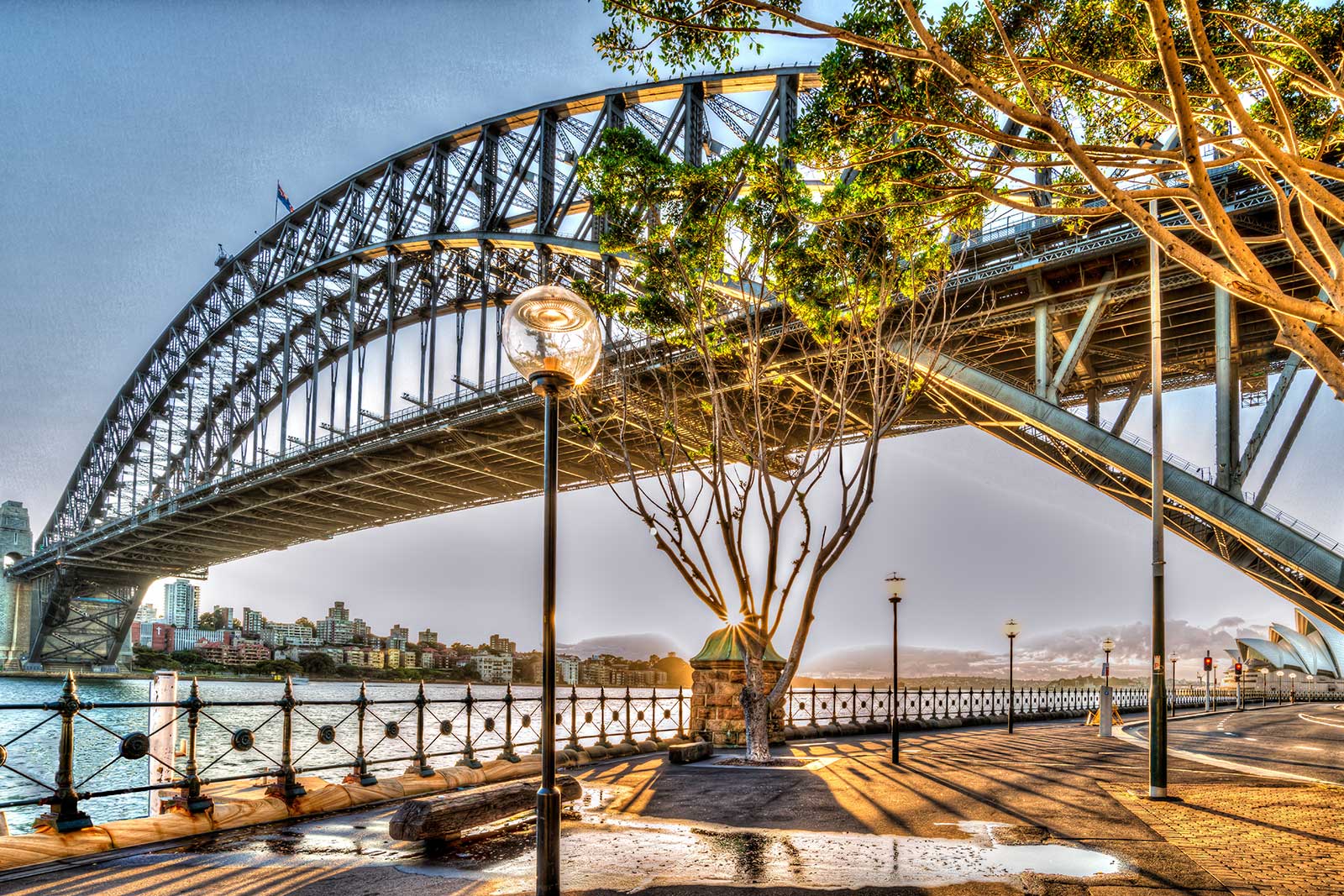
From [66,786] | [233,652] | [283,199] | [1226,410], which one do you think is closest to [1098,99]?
[1226,410]

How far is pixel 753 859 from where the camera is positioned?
21.4 feet

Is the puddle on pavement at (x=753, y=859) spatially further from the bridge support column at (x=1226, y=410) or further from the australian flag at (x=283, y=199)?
the australian flag at (x=283, y=199)

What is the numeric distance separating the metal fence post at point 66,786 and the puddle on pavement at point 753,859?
2.96 meters

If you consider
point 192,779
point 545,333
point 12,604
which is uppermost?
point 545,333

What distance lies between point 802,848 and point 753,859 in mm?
595

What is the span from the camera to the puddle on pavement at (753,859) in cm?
590

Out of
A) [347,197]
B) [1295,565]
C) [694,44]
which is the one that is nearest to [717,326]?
[694,44]

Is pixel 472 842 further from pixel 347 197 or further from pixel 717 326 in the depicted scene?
pixel 347 197

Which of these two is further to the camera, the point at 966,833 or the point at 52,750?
the point at 52,750

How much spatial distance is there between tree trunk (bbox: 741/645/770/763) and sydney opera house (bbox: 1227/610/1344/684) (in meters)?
72.1

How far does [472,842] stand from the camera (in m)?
7.26

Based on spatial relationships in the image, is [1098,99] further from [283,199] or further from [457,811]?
[283,199]

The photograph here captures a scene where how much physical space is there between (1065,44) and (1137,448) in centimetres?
1432

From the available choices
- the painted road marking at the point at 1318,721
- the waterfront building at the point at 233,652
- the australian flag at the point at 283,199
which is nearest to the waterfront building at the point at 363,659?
the waterfront building at the point at 233,652
